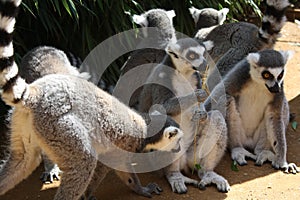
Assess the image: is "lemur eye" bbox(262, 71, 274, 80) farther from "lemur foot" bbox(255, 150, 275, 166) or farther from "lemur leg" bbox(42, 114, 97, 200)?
"lemur leg" bbox(42, 114, 97, 200)

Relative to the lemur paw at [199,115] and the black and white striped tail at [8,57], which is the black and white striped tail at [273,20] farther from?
the black and white striped tail at [8,57]

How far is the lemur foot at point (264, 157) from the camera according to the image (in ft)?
19.7

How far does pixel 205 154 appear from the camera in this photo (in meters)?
5.70

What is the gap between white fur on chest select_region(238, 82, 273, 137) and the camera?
6004mm

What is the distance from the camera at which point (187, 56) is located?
561 centimetres

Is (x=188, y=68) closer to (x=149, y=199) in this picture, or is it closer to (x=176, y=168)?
(x=176, y=168)

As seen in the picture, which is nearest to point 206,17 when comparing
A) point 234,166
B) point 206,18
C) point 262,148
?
point 206,18

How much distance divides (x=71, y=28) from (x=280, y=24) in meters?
2.54

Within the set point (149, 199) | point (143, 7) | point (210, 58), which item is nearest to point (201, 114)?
A: point (149, 199)

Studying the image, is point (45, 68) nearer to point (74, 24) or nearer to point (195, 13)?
point (74, 24)

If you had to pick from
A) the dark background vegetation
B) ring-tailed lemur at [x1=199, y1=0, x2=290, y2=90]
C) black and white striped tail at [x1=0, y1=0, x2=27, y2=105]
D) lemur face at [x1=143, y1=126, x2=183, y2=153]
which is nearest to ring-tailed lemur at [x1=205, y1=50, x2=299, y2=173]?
ring-tailed lemur at [x1=199, y1=0, x2=290, y2=90]

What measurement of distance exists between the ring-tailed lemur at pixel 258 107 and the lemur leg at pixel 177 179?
2.43 feet

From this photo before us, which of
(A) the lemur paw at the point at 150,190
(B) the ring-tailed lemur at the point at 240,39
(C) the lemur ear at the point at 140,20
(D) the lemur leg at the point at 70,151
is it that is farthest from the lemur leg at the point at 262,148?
(D) the lemur leg at the point at 70,151

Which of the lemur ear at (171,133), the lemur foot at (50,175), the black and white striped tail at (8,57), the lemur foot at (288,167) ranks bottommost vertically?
the lemur foot at (288,167)
